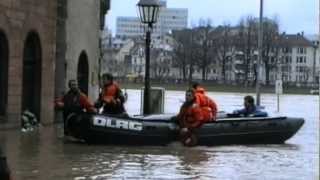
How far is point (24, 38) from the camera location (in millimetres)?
22016

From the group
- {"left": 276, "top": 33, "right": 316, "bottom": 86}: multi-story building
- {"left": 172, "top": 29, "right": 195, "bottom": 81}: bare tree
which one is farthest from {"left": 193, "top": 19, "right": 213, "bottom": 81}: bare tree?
{"left": 276, "top": 33, "right": 316, "bottom": 86}: multi-story building

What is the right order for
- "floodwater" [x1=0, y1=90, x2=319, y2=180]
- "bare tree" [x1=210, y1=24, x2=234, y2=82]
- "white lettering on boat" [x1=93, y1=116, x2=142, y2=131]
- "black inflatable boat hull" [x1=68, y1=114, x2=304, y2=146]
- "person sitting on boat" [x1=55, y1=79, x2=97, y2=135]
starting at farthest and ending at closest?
"bare tree" [x1=210, y1=24, x2=234, y2=82] → "person sitting on boat" [x1=55, y1=79, x2=97, y2=135] → "black inflatable boat hull" [x1=68, y1=114, x2=304, y2=146] → "white lettering on boat" [x1=93, y1=116, x2=142, y2=131] → "floodwater" [x1=0, y1=90, x2=319, y2=180]

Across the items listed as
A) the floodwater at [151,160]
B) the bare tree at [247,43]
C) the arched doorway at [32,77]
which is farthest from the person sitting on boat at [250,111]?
the bare tree at [247,43]

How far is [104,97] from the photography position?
60.4ft

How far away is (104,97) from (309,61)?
536ft

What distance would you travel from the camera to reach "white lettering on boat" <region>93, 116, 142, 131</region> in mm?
17658

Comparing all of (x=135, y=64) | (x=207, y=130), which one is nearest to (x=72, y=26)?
(x=207, y=130)

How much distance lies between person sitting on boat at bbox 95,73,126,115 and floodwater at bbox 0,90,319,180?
1.01 m

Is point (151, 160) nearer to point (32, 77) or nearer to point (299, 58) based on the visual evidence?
point (32, 77)

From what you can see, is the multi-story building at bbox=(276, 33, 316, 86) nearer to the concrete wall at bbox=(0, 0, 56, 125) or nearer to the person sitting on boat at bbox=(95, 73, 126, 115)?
the concrete wall at bbox=(0, 0, 56, 125)

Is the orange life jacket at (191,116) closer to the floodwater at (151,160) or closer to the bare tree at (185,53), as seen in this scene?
the floodwater at (151,160)

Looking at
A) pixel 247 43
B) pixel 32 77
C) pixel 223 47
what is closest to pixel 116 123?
pixel 32 77

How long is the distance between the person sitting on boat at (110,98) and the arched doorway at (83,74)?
10.0 meters

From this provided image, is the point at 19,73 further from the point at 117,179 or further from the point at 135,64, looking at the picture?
the point at 135,64
